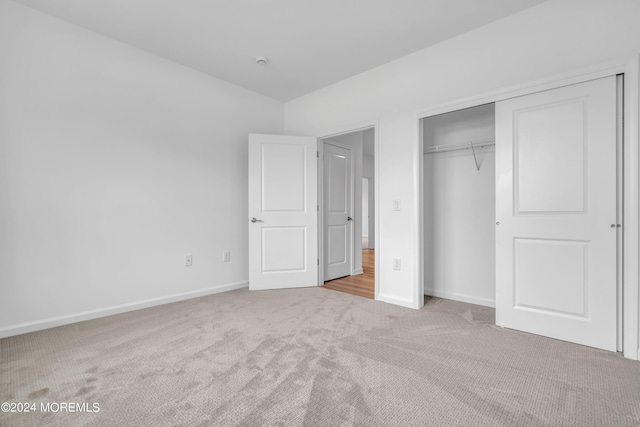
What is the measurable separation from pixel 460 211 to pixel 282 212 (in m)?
2.17

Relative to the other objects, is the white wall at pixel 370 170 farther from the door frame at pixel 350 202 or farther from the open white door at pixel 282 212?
the open white door at pixel 282 212

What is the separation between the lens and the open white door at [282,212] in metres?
3.75

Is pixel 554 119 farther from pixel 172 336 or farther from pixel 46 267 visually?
pixel 46 267

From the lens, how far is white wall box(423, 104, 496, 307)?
3.09 metres

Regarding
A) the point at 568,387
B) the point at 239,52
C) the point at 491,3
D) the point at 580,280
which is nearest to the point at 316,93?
the point at 239,52

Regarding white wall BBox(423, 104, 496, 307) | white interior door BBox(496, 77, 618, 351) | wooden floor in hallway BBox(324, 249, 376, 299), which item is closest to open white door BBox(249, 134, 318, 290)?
wooden floor in hallway BBox(324, 249, 376, 299)

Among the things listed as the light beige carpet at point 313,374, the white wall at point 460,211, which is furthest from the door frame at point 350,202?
the light beige carpet at point 313,374

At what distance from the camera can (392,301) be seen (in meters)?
3.14

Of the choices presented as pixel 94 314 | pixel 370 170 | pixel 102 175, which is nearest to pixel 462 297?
pixel 94 314

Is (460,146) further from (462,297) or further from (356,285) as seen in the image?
(356,285)

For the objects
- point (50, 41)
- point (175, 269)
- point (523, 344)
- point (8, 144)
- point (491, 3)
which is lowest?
point (523, 344)

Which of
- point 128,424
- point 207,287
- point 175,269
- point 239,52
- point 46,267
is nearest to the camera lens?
point 128,424

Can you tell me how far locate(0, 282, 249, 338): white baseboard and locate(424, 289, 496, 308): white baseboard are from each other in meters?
2.59

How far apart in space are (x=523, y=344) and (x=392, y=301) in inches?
48.7
